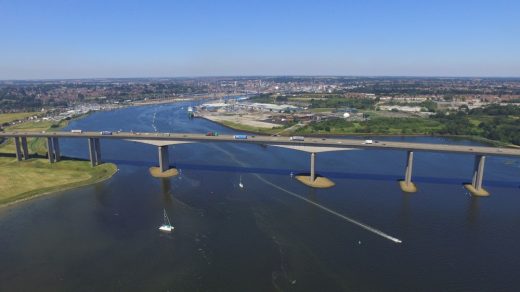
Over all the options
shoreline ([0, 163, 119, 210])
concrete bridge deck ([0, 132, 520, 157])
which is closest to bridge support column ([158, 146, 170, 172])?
concrete bridge deck ([0, 132, 520, 157])

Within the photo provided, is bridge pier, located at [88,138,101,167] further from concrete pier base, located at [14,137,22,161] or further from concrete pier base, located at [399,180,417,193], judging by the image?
concrete pier base, located at [399,180,417,193]

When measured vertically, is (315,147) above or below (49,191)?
above

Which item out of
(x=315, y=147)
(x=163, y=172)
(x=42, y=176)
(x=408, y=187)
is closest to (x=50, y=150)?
(x=42, y=176)

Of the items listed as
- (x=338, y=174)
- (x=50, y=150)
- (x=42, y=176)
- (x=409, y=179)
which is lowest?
(x=338, y=174)

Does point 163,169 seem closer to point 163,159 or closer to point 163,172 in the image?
point 163,172

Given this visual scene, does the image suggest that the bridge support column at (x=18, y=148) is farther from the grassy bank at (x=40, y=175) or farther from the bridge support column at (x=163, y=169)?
the bridge support column at (x=163, y=169)

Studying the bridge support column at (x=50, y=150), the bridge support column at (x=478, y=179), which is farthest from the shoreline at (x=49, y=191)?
the bridge support column at (x=478, y=179)
